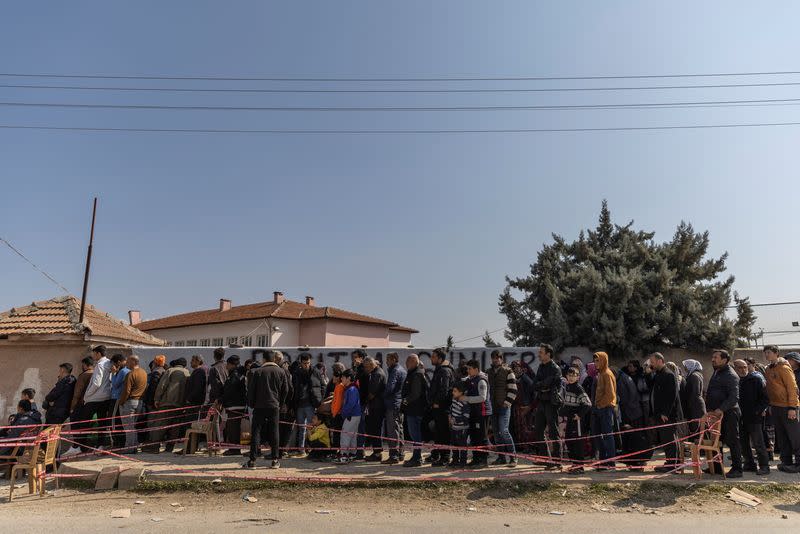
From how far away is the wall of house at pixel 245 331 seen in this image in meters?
35.3

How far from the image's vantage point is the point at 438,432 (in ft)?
30.3

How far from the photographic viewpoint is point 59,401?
9.88 meters

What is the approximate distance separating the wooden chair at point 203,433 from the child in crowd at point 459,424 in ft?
14.6

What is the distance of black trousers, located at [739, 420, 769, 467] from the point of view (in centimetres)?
827

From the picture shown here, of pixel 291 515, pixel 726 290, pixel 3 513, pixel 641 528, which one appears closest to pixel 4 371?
pixel 3 513

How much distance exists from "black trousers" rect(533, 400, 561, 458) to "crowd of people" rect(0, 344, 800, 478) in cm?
2

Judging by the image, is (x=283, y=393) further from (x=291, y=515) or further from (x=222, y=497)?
(x=291, y=515)

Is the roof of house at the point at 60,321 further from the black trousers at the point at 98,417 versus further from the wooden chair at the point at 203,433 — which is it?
the wooden chair at the point at 203,433

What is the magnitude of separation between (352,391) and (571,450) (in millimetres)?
3738

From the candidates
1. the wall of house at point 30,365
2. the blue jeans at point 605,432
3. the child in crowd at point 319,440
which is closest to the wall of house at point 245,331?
the wall of house at point 30,365

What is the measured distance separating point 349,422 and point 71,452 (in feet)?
16.7

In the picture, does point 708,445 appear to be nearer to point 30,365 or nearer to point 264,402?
point 264,402

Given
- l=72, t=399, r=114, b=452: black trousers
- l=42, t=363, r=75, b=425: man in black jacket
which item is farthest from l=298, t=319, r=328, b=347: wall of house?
l=42, t=363, r=75, b=425: man in black jacket

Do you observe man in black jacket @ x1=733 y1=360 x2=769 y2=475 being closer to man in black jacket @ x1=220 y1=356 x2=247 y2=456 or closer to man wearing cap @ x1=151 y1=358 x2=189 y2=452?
man in black jacket @ x1=220 y1=356 x2=247 y2=456
